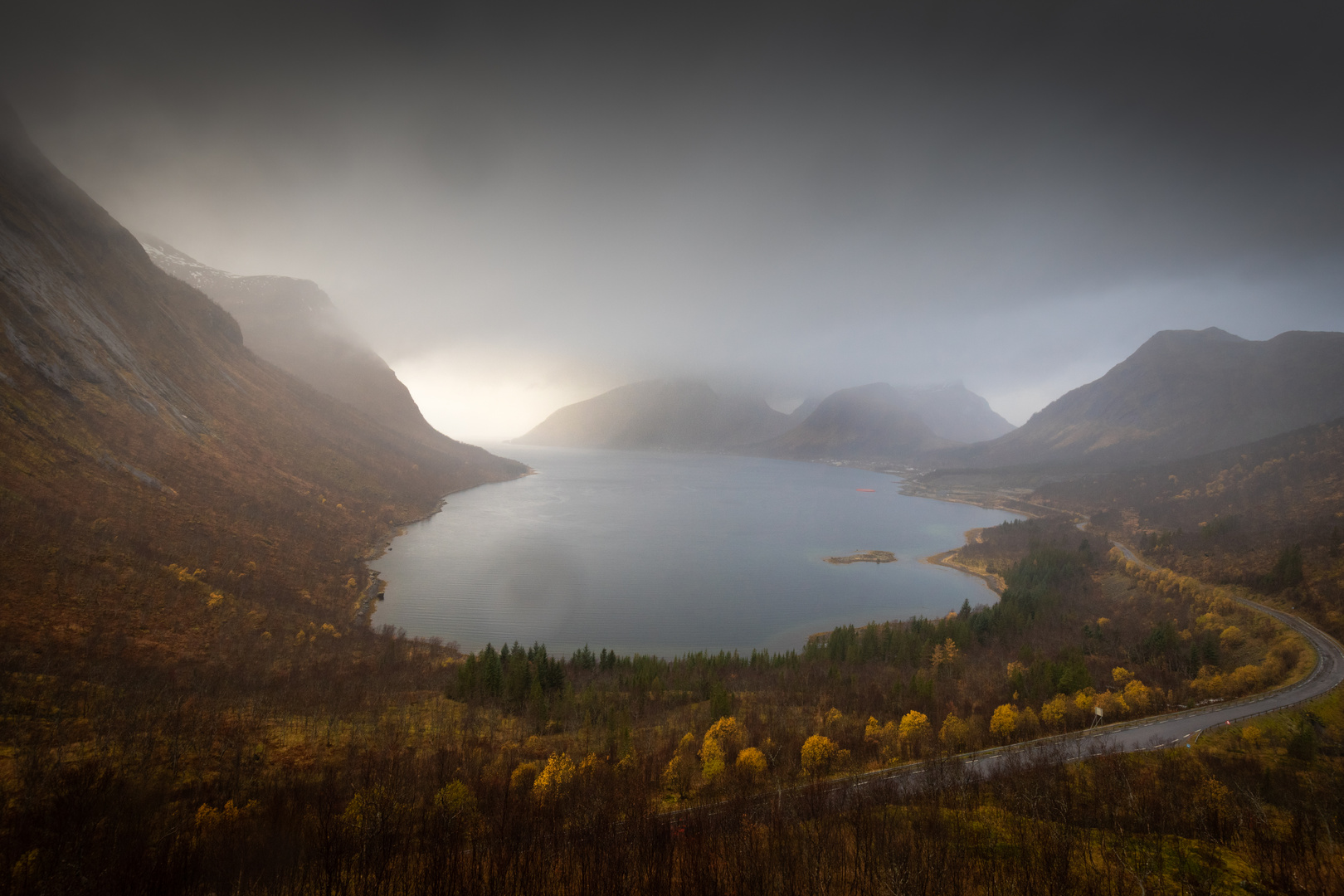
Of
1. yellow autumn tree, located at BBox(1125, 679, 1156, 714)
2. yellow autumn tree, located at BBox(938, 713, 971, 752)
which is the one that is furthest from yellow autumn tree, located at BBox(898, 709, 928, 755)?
yellow autumn tree, located at BBox(1125, 679, 1156, 714)

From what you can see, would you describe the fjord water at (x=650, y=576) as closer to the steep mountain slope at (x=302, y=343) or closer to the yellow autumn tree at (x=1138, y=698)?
the yellow autumn tree at (x=1138, y=698)

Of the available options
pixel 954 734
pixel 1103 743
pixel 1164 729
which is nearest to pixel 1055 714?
pixel 1103 743

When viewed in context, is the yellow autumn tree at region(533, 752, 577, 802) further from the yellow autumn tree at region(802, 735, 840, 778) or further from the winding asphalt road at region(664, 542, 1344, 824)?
the yellow autumn tree at region(802, 735, 840, 778)

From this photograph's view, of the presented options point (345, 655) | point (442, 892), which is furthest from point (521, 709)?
point (442, 892)

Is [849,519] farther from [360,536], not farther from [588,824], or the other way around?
[588,824]

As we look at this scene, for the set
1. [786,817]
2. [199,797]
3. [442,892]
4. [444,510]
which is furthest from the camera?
[444,510]

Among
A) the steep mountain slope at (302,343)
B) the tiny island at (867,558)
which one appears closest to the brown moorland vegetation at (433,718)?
the tiny island at (867,558)
